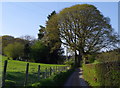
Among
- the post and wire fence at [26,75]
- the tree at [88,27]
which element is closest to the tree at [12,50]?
the tree at [88,27]

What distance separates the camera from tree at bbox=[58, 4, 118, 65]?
2936 cm

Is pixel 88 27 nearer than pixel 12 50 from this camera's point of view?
Yes

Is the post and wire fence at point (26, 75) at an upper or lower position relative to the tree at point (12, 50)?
lower

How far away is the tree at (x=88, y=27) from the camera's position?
29359 mm

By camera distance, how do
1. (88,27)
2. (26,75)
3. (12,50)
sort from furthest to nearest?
(12,50)
(88,27)
(26,75)

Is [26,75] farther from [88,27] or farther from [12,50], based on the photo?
[12,50]

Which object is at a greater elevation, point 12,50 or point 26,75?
point 12,50

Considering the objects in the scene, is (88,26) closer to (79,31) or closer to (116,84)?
(79,31)

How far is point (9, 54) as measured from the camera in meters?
38.4

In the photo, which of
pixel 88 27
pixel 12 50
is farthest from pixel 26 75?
pixel 12 50

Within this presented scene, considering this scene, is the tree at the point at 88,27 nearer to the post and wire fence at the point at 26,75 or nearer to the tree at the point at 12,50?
the tree at the point at 12,50

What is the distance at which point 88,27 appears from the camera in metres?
30.0

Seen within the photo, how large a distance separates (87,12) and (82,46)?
580 centimetres

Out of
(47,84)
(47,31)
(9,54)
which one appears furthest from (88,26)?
(47,84)
